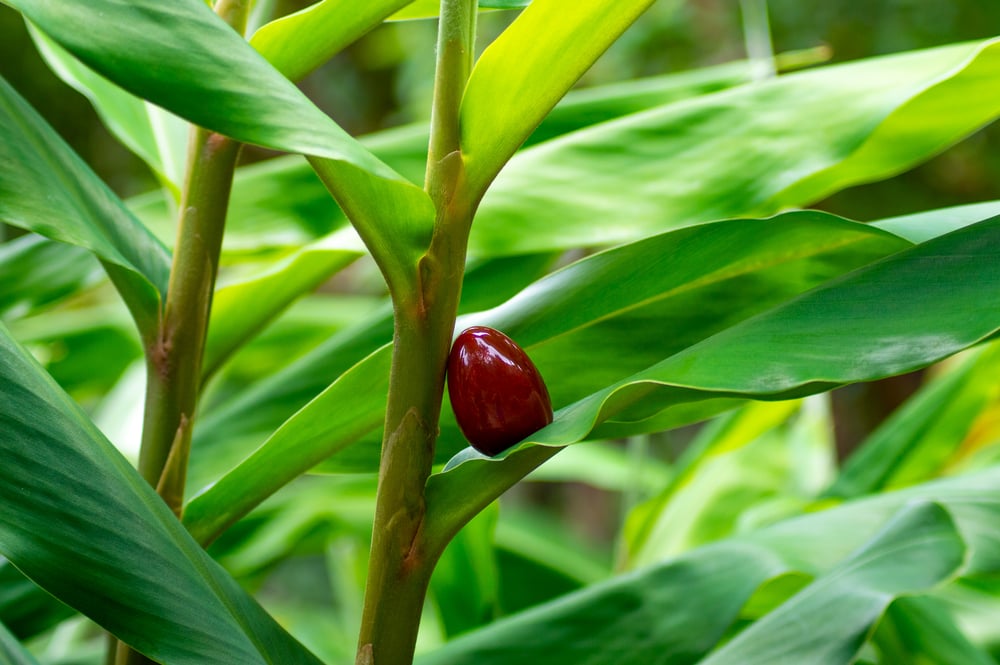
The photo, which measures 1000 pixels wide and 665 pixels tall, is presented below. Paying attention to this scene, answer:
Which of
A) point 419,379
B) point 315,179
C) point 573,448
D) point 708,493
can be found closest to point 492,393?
point 419,379

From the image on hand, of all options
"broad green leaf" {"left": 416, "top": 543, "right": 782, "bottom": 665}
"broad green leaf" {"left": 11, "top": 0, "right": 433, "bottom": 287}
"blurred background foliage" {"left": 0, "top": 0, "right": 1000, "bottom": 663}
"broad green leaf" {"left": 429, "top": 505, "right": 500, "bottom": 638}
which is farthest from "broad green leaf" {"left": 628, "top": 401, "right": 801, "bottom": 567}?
"broad green leaf" {"left": 11, "top": 0, "right": 433, "bottom": 287}

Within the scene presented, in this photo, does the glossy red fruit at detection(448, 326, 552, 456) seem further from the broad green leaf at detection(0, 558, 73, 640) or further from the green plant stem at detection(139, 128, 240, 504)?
the broad green leaf at detection(0, 558, 73, 640)

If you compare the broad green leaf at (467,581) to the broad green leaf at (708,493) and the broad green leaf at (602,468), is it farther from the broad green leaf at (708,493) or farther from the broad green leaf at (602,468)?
the broad green leaf at (602,468)

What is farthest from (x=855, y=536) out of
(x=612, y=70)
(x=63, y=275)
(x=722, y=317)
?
(x=612, y=70)

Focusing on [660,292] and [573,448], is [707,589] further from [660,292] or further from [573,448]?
[573,448]

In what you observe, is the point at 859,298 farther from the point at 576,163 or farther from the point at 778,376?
the point at 576,163

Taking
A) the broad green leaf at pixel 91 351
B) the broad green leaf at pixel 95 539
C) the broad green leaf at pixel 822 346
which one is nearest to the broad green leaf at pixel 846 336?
the broad green leaf at pixel 822 346
